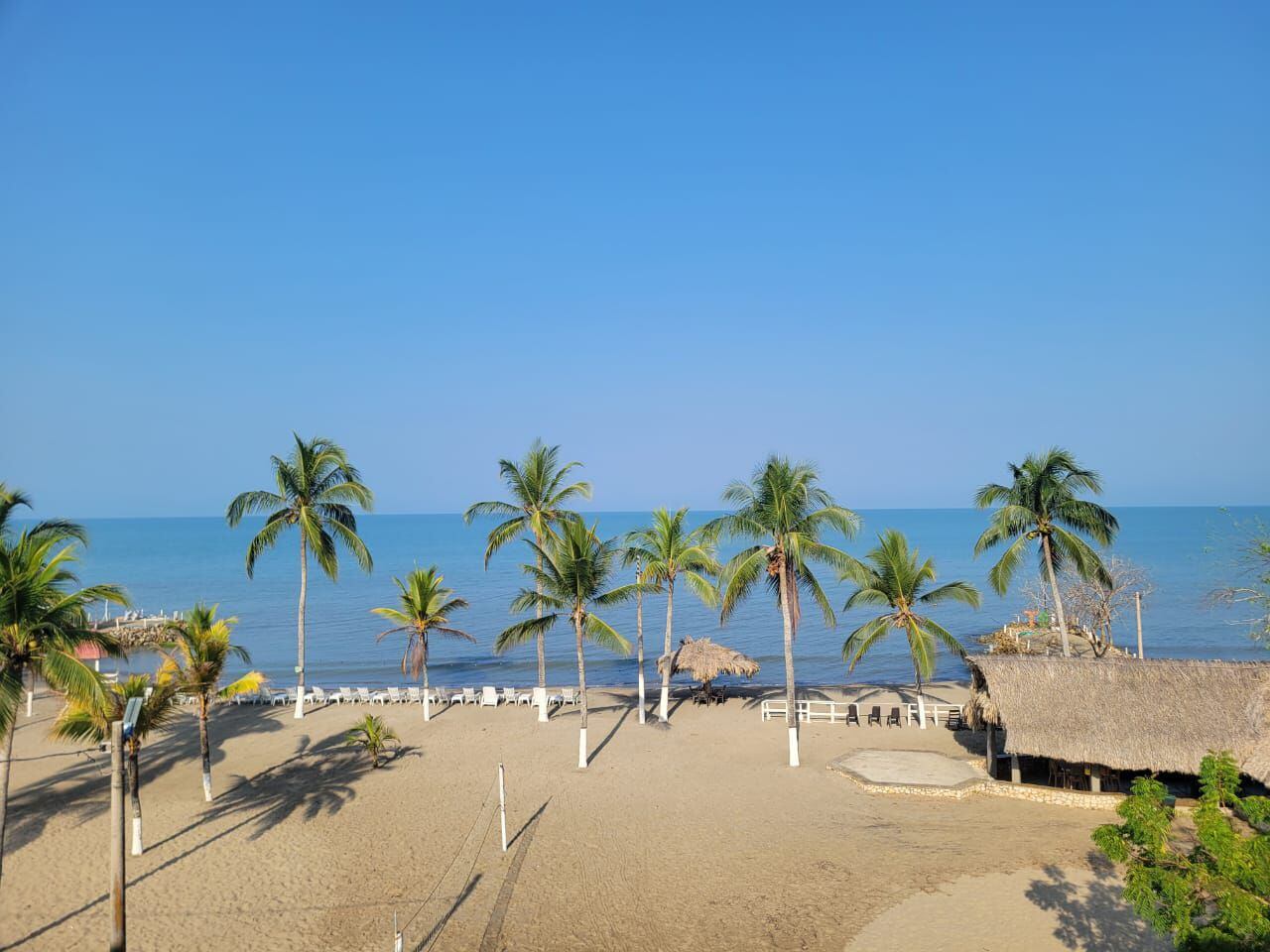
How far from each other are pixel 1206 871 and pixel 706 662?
20535 mm

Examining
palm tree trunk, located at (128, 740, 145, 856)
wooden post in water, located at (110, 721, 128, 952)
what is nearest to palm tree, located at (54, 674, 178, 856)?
palm tree trunk, located at (128, 740, 145, 856)

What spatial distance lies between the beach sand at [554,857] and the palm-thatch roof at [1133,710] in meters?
1.61

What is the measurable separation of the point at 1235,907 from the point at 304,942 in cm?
1218

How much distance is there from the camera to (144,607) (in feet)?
225

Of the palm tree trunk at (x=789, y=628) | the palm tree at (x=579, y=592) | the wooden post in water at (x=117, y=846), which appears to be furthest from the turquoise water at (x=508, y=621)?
the wooden post in water at (x=117, y=846)

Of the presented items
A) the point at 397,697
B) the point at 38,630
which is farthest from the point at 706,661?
the point at 38,630

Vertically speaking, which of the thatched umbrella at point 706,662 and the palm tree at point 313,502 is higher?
the palm tree at point 313,502

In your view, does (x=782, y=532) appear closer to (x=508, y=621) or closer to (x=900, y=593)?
(x=900, y=593)

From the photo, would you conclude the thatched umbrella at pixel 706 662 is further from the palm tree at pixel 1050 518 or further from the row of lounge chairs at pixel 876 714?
the palm tree at pixel 1050 518

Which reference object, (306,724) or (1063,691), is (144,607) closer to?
(306,724)

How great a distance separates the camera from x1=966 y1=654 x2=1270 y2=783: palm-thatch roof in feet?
53.5

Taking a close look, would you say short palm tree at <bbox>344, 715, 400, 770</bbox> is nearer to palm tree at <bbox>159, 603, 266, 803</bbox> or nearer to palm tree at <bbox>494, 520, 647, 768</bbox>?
palm tree at <bbox>159, 603, 266, 803</bbox>

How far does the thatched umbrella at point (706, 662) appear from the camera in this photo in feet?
89.8

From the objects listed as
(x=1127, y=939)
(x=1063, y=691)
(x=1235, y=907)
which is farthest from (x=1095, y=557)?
(x=1235, y=907)
